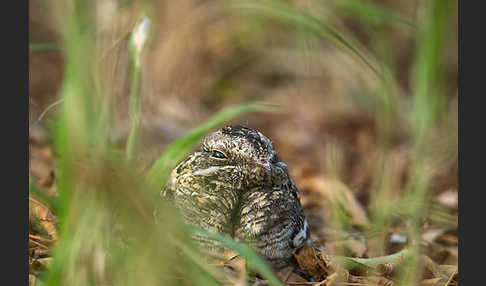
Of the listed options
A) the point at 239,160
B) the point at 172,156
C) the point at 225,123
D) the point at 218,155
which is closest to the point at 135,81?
the point at 172,156

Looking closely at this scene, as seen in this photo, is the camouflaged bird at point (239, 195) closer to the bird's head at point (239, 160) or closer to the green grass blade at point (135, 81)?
the bird's head at point (239, 160)

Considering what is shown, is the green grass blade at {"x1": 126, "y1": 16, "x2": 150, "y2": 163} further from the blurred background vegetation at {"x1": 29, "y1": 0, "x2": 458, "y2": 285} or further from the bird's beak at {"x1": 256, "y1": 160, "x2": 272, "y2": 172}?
the bird's beak at {"x1": 256, "y1": 160, "x2": 272, "y2": 172}

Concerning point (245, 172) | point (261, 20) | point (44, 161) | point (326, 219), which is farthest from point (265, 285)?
point (261, 20)

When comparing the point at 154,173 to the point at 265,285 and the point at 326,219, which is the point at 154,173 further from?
the point at 326,219

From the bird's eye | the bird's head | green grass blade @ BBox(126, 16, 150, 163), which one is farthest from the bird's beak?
green grass blade @ BBox(126, 16, 150, 163)

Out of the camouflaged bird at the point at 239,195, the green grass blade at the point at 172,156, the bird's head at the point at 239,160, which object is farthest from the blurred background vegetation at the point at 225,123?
the bird's head at the point at 239,160

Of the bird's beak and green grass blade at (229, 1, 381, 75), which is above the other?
green grass blade at (229, 1, 381, 75)
